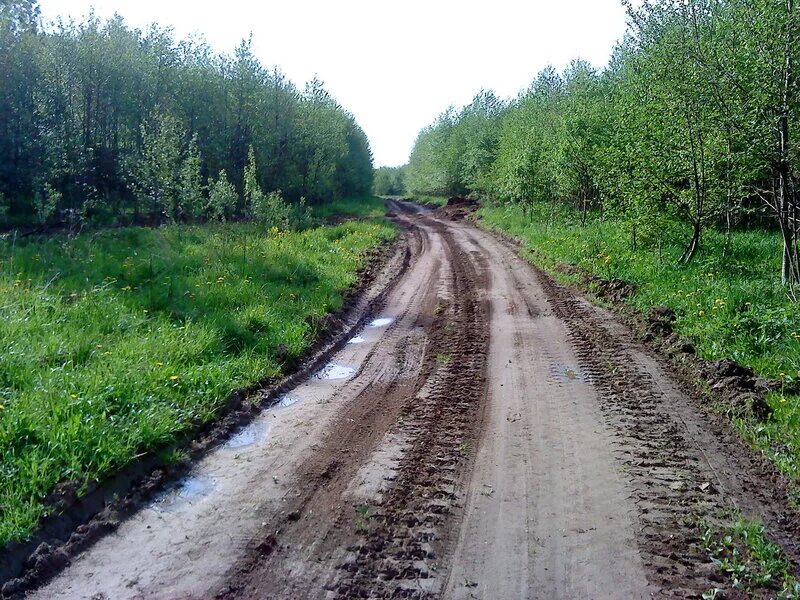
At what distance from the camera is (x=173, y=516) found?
4.23 meters

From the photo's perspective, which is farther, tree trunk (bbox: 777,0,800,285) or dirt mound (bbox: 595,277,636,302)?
dirt mound (bbox: 595,277,636,302)

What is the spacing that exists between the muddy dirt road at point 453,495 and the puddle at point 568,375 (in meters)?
0.02

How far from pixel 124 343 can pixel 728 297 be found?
8.94 meters

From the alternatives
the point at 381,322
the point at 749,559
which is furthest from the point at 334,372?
the point at 749,559

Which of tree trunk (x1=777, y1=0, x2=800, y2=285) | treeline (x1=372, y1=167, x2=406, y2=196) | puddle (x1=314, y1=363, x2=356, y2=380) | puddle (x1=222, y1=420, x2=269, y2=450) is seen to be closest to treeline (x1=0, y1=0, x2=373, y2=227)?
puddle (x1=314, y1=363, x2=356, y2=380)

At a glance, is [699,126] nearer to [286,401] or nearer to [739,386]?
[739,386]

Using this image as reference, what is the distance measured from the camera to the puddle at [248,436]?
548 cm

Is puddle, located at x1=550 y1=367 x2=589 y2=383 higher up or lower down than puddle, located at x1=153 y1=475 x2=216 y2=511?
higher up

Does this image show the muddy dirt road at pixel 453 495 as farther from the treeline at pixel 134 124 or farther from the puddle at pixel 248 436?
the treeline at pixel 134 124

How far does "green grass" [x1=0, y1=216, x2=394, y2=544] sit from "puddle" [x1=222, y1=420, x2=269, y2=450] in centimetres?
42

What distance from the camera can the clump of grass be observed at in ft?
11.1

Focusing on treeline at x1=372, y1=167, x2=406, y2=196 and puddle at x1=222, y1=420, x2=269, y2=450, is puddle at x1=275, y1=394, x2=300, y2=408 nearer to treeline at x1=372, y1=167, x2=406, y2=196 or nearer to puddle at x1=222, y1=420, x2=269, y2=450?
puddle at x1=222, y1=420, x2=269, y2=450

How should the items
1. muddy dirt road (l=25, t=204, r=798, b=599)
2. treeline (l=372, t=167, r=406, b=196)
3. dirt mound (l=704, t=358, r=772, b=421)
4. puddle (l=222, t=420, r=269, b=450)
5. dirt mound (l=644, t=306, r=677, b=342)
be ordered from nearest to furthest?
muddy dirt road (l=25, t=204, r=798, b=599) < puddle (l=222, t=420, r=269, b=450) < dirt mound (l=704, t=358, r=772, b=421) < dirt mound (l=644, t=306, r=677, b=342) < treeline (l=372, t=167, r=406, b=196)

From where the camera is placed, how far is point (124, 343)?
23.3ft
